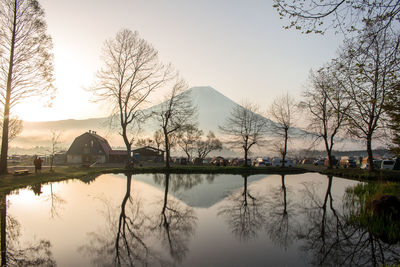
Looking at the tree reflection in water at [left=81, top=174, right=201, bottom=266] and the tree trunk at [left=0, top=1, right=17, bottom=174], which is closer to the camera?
the tree reflection in water at [left=81, top=174, right=201, bottom=266]

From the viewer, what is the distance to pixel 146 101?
3584 cm

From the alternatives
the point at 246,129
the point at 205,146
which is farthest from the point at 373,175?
the point at 205,146

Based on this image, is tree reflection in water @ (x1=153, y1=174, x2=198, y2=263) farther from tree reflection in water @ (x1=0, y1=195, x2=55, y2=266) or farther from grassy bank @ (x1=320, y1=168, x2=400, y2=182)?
grassy bank @ (x1=320, y1=168, x2=400, y2=182)

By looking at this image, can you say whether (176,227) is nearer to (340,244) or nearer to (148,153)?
(340,244)

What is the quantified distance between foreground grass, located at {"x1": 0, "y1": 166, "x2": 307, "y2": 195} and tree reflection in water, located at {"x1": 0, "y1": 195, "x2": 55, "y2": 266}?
9355 millimetres

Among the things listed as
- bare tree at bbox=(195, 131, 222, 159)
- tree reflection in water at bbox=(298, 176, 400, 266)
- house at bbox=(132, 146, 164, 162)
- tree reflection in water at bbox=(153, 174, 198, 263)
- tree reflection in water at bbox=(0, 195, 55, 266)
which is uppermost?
bare tree at bbox=(195, 131, 222, 159)

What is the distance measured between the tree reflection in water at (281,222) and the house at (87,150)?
6183cm

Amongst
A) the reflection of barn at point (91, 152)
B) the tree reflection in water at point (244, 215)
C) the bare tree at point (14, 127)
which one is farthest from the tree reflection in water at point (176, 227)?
the reflection of barn at point (91, 152)

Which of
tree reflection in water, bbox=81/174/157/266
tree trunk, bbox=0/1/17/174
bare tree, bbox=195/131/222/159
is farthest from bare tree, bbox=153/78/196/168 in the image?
bare tree, bbox=195/131/222/159

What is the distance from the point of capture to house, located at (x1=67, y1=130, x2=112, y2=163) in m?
68.8

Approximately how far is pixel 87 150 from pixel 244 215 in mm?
66418

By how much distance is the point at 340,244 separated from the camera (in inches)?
288

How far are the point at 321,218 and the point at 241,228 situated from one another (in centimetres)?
339

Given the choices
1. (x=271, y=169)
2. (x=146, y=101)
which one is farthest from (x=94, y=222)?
(x=271, y=169)
